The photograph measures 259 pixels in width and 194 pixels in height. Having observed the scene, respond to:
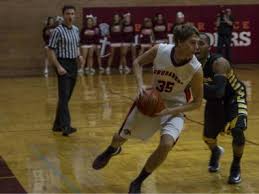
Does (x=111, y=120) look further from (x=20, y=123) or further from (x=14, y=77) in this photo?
(x=14, y=77)

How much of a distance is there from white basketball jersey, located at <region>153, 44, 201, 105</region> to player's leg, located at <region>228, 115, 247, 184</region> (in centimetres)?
69

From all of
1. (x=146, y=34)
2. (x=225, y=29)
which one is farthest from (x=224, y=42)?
(x=146, y=34)

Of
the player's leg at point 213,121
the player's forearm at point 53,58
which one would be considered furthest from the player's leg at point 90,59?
the player's leg at point 213,121

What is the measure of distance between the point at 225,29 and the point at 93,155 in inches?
513

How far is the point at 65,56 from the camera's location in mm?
8727

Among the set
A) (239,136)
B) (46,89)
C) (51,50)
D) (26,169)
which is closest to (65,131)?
(51,50)

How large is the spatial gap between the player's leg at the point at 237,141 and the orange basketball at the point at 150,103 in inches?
38.1

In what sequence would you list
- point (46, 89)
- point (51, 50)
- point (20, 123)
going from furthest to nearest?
point (46, 89) → point (20, 123) → point (51, 50)

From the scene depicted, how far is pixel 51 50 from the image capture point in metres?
8.62

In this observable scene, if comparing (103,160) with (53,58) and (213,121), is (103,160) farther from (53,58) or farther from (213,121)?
(53,58)

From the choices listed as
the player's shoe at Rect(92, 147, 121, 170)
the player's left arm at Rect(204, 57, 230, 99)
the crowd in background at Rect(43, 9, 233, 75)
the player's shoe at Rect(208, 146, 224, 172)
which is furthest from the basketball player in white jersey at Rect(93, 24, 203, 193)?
the crowd in background at Rect(43, 9, 233, 75)

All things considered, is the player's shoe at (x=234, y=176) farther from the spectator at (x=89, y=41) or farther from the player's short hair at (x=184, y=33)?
the spectator at (x=89, y=41)

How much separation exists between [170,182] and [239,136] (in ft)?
2.85

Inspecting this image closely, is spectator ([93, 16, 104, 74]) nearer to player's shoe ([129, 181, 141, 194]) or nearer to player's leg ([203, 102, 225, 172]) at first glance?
player's leg ([203, 102, 225, 172])
